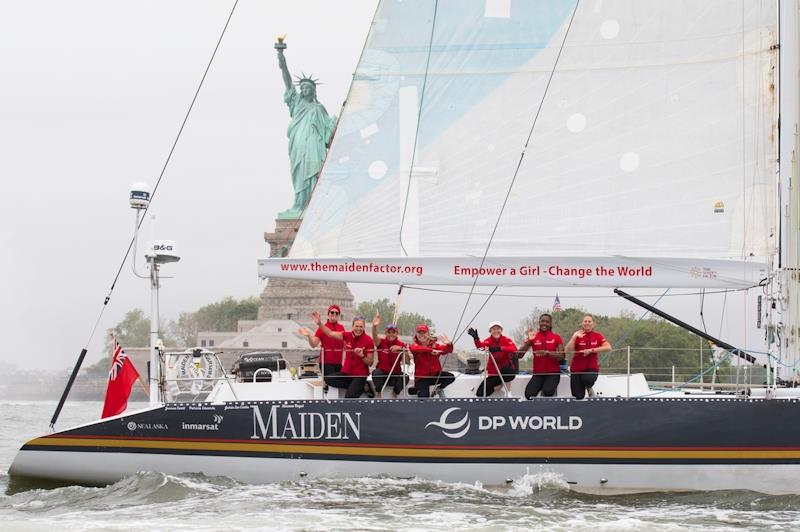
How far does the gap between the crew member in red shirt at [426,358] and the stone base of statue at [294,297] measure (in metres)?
37.0

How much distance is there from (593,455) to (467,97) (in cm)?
408

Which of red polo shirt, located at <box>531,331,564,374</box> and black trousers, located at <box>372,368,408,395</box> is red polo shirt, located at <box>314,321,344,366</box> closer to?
black trousers, located at <box>372,368,408,395</box>

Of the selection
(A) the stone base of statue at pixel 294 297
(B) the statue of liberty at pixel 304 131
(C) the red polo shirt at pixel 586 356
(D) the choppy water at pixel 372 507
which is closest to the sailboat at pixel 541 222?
(D) the choppy water at pixel 372 507

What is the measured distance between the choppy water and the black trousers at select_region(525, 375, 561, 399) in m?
0.82

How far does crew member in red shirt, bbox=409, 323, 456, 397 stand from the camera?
11.3 metres

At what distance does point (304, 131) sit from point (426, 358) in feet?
113

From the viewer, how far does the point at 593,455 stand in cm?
1075

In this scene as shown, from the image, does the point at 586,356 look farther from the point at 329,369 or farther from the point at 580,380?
the point at 329,369

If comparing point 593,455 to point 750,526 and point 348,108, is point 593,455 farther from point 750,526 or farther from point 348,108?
point 348,108

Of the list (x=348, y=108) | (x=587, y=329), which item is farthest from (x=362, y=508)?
(x=348, y=108)

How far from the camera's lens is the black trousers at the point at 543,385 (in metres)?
11.1

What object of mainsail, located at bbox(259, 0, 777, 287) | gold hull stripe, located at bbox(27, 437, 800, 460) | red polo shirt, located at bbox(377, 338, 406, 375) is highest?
mainsail, located at bbox(259, 0, 777, 287)

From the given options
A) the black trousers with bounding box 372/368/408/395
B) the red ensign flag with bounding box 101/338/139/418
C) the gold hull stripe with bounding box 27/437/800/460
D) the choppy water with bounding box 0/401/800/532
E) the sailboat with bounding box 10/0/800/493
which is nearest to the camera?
the choppy water with bounding box 0/401/800/532

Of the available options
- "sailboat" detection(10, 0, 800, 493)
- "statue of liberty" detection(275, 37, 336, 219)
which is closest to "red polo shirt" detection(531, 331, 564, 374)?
"sailboat" detection(10, 0, 800, 493)
